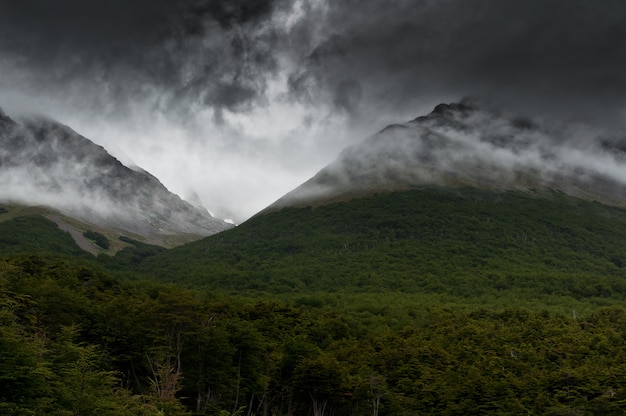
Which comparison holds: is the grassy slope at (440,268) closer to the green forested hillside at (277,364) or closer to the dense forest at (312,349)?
the dense forest at (312,349)

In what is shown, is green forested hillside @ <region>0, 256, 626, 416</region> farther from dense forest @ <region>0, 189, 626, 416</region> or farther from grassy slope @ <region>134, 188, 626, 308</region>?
grassy slope @ <region>134, 188, 626, 308</region>

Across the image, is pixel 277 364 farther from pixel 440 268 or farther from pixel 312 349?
pixel 440 268

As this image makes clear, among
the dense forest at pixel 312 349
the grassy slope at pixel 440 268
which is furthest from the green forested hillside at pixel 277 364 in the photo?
the grassy slope at pixel 440 268

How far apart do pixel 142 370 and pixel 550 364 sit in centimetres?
5504

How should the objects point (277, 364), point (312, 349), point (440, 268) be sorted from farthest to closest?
1. point (440, 268)
2. point (312, 349)
3. point (277, 364)

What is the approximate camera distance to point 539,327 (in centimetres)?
9756

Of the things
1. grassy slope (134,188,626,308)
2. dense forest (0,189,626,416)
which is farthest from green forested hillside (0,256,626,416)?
grassy slope (134,188,626,308)

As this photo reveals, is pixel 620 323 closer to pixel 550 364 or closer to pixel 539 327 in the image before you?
pixel 539 327

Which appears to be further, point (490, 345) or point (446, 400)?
point (490, 345)

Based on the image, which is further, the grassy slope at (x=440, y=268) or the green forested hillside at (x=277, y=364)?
the grassy slope at (x=440, y=268)

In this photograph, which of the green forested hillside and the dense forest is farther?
the green forested hillside

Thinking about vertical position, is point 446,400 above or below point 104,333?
below

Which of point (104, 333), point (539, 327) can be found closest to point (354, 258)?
point (539, 327)

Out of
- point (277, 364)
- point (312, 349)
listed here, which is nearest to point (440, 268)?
point (312, 349)
